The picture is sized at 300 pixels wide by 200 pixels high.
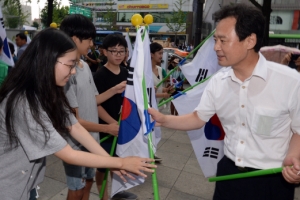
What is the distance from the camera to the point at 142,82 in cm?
207

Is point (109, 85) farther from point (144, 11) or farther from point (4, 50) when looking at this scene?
point (144, 11)

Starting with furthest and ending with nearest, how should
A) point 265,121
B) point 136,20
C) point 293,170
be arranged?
1. point 136,20
2. point 265,121
3. point 293,170

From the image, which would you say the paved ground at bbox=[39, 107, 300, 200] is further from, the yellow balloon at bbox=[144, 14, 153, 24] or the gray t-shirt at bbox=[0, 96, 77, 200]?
the yellow balloon at bbox=[144, 14, 153, 24]

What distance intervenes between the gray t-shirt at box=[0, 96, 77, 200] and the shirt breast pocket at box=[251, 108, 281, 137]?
1.11 metres

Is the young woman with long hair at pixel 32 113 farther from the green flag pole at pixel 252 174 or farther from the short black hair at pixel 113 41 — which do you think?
the short black hair at pixel 113 41

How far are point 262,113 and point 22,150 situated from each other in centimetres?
135

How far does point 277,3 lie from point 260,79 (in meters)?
27.0

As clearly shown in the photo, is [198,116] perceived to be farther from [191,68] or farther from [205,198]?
[205,198]

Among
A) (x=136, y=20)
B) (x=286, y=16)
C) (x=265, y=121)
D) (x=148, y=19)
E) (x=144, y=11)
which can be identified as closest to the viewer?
(x=265, y=121)

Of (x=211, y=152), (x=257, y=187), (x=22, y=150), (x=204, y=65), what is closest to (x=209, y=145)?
(x=211, y=152)

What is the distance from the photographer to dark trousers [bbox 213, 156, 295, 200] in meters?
1.81

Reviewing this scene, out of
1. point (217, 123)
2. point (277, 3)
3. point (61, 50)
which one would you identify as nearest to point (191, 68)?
point (217, 123)

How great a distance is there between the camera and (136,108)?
217cm

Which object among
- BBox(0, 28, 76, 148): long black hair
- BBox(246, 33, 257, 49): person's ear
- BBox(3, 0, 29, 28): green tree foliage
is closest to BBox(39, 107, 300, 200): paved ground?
Result: BBox(0, 28, 76, 148): long black hair
